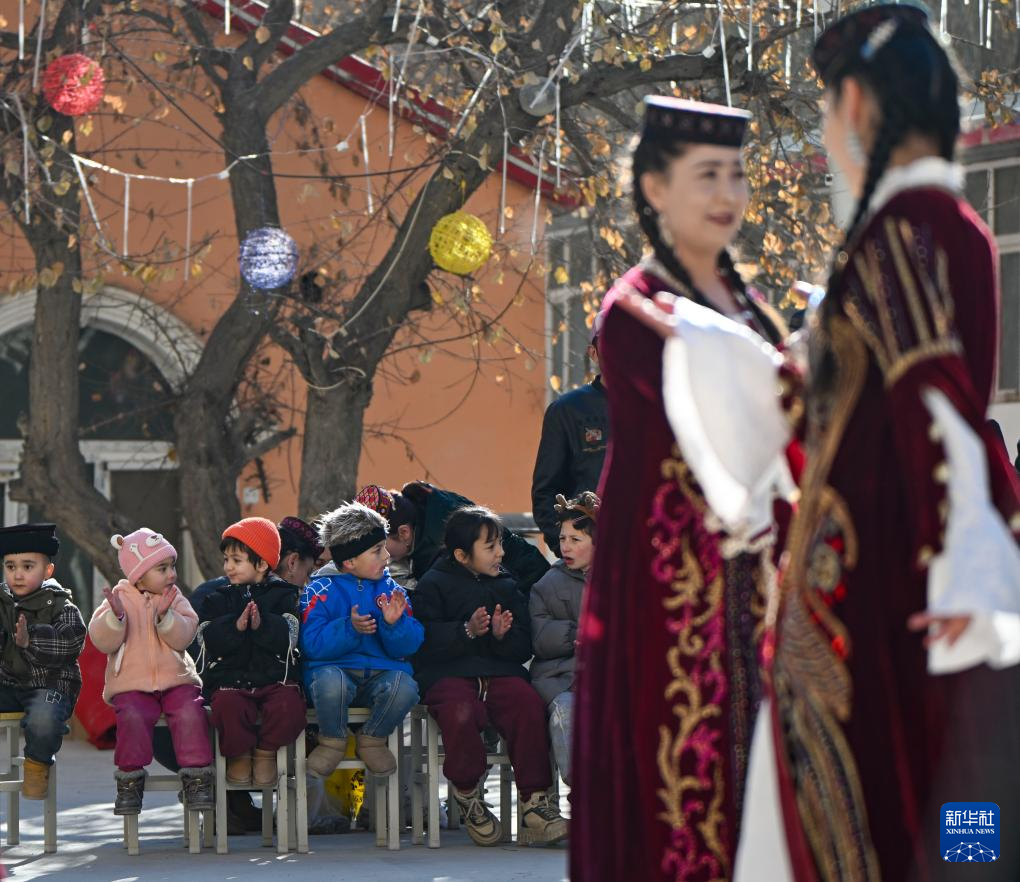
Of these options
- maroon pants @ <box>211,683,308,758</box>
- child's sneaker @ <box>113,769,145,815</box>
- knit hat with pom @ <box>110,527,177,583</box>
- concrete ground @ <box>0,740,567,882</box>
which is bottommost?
concrete ground @ <box>0,740,567,882</box>

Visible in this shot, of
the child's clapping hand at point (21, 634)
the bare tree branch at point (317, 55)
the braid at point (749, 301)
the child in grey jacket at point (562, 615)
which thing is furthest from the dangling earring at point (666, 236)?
the bare tree branch at point (317, 55)

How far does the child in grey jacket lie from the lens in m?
7.37

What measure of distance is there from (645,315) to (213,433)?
7.23 metres

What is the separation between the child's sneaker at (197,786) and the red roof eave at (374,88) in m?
4.53

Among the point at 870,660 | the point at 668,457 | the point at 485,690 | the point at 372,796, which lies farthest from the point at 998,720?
the point at 372,796

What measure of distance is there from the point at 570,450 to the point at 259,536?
4.01 ft

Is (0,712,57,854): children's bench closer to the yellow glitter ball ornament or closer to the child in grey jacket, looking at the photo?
the child in grey jacket

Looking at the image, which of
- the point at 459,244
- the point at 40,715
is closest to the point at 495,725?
the point at 40,715

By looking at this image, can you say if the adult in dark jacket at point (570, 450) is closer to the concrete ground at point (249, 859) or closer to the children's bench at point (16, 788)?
the concrete ground at point (249, 859)

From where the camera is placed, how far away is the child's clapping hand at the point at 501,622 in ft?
24.6

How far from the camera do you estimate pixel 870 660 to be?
3.16 metres

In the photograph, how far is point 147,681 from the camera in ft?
23.8

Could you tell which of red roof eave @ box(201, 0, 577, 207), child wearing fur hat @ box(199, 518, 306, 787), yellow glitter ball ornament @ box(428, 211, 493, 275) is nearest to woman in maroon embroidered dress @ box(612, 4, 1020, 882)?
child wearing fur hat @ box(199, 518, 306, 787)

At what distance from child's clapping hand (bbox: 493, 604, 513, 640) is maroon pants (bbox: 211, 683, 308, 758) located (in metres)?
0.77
